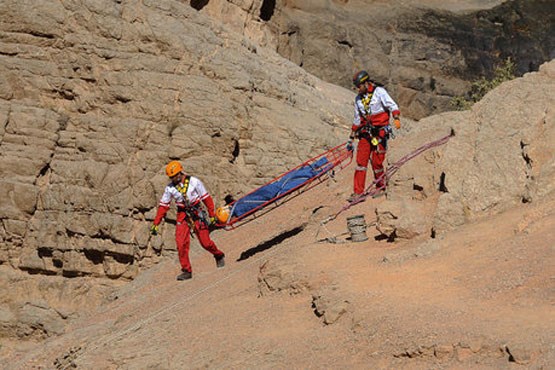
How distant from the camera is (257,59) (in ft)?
67.5

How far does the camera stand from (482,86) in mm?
26328

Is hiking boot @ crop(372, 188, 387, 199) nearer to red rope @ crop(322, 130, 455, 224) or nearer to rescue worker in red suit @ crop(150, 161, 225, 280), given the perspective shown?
red rope @ crop(322, 130, 455, 224)

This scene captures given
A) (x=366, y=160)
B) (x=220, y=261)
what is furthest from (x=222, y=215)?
(x=366, y=160)

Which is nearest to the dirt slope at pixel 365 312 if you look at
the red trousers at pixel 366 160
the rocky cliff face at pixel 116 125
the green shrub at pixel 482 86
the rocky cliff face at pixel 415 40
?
the red trousers at pixel 366 160

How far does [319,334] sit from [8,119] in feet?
32.8

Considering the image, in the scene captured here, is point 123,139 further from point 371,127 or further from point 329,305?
point 329,305

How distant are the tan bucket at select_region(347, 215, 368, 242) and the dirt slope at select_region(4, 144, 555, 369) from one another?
16 cm

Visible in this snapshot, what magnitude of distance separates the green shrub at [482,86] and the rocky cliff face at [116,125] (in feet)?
24.7

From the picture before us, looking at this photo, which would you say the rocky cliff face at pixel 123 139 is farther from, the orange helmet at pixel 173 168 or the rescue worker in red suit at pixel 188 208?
the orange helmet at pixel 173 168

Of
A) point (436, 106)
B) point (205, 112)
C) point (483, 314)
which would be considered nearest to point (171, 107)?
point (205, 112)

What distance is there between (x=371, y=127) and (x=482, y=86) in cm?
1353

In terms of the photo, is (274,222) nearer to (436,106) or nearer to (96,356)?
(96,356)

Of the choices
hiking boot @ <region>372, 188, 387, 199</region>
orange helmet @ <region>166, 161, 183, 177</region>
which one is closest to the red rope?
hiking boot @ <region>372, 188, 387, 199</region>

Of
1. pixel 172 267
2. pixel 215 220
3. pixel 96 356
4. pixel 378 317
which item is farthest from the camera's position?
pixel 172 267
